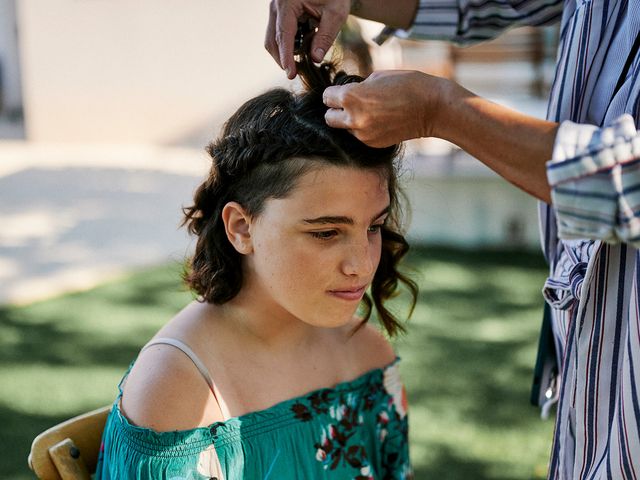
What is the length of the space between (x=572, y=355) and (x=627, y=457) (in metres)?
0.26

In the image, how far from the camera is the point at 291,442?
2086mm

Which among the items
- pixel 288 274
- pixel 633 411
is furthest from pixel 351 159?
pixel 633 411

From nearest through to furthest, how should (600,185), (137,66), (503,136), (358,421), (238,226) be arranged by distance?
(600,185) < (503,136) < (238,226) < (358,421) < (137,66)

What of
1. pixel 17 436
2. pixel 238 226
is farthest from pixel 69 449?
pixel 17 436

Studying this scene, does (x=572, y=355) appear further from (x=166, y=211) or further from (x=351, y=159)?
(x=166, y=211)

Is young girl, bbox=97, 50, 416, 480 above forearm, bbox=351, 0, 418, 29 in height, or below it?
below

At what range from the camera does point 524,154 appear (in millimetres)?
1472

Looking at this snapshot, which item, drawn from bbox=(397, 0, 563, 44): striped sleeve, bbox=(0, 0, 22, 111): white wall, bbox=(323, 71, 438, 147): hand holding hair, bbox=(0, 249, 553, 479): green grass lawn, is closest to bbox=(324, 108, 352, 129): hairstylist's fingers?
bbox=(323, 71, 438, 147): hand holding hair

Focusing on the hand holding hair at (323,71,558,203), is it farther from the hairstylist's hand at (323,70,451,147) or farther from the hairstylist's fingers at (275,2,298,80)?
the hairstylist's fingers at (275,2,298,80)

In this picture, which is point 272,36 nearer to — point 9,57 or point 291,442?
point 291,442

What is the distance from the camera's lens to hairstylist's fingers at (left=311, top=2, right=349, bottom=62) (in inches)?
76.5

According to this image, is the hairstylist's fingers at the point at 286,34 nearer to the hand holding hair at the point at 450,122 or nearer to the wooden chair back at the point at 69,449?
the hand holding hair at the point at 450,122

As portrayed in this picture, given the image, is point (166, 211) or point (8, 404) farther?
point (166, 211)

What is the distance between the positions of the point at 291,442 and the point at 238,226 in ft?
1.75
